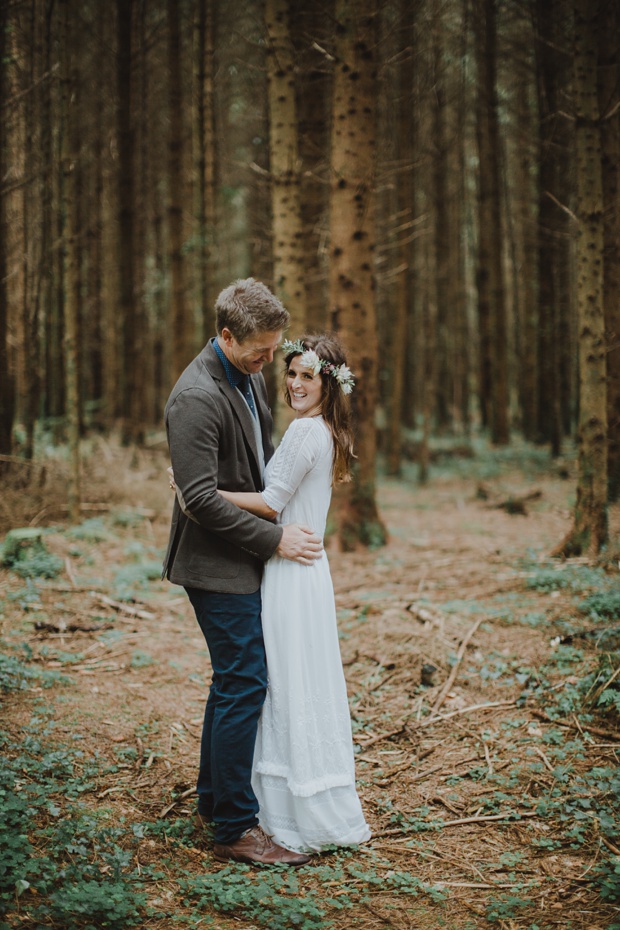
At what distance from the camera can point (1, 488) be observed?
30.2 feet

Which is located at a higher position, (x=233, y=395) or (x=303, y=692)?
(x=233, y=395)

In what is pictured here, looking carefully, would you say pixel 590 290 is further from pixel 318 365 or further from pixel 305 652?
pixel 305 652

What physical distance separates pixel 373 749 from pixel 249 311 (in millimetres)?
2787

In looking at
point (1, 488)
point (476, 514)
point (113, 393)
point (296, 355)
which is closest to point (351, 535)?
point (476, 514)

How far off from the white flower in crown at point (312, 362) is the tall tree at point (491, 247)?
14.4 m

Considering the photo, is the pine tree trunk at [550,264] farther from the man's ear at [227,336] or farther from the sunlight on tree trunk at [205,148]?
the man's ear at [227,336]

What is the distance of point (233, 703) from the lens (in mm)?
3301

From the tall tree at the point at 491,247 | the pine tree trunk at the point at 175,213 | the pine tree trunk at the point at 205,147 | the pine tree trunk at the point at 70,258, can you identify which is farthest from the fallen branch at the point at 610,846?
the tall tree at the point at 491,247

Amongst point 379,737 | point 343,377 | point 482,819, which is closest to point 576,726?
point 482,819

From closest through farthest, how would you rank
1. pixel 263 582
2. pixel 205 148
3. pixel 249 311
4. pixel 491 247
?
pixel 249 311 < pixel 263 582 < pixel 205 148 < pixel 491 247

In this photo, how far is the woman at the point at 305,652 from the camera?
3.37 meters

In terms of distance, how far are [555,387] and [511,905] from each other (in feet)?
46.9

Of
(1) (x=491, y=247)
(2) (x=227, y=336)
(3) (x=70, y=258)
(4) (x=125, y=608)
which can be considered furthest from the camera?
(1) (x=491, y=247)

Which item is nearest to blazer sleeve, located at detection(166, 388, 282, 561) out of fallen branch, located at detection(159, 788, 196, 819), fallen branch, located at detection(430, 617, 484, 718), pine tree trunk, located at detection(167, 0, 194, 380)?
fallen branch, located at detection(159, 788, 196, 819)
